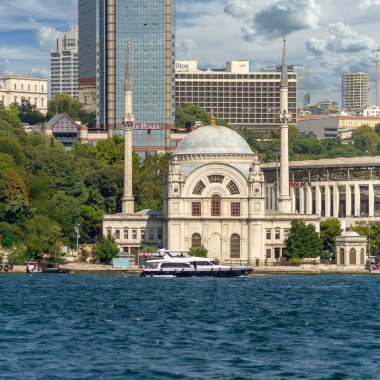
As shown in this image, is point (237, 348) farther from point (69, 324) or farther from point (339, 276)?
point (339, 276)

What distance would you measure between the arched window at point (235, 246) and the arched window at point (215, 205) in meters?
2.93

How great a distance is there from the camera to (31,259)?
149875 millimetres

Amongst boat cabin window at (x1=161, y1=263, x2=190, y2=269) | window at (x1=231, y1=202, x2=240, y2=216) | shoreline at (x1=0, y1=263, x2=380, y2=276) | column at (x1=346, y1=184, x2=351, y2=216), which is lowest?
shoreline at (x1=0, y1=263, x2=380, y2=276)

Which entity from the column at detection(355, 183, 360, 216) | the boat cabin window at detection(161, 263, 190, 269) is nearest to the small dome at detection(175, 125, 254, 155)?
the boat cabin window at detection(161, 263, 190, 269)

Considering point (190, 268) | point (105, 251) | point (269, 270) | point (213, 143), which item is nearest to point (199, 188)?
point (213, 143)

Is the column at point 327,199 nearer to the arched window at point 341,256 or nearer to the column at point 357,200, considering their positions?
the column at point 357,200

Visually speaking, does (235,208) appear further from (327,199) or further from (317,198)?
(317,198)

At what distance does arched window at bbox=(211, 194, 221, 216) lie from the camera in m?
152

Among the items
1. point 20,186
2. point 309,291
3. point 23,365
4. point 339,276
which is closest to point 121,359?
point 23,365

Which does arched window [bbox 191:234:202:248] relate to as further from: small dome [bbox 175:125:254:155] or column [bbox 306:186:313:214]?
column [bbox 306:186:313:214]

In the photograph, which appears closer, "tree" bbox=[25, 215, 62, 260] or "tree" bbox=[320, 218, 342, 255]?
"tree" bbox=[25, 215, 62, 260]

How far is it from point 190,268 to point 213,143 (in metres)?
18.1

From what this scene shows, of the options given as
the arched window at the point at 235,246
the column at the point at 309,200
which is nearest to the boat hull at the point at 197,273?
the arched window at the point at 235,246

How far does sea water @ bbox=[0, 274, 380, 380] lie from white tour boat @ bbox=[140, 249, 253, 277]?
1100 cm
